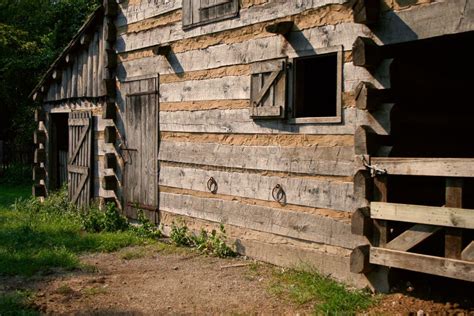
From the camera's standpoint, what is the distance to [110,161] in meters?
10.4

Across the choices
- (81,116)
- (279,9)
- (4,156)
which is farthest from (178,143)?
(4,156)

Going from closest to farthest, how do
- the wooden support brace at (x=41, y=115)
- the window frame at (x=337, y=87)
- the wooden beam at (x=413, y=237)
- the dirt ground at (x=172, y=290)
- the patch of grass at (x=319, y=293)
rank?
the wooden beam at (x=413, y=237), the patch of grass at (x=319, y=293), the dirt ground at (x=172, y=290), the window frame at (x=337, y=87), the wooden support brace at (x=41, y=115)

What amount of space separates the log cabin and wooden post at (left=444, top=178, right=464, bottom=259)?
1cm

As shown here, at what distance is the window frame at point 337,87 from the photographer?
20.0 feet

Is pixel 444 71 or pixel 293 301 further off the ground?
pixel 444 71

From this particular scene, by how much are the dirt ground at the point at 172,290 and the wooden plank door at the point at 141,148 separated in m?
1.80

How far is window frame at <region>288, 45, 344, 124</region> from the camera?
6086 mm

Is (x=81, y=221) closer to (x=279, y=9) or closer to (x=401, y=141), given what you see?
(x=279, y=9)

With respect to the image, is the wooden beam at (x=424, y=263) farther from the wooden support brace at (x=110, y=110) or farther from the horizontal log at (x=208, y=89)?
the wooden support brace at (x=110, y=110)

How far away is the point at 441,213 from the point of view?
4.86 meters

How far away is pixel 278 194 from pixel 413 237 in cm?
216

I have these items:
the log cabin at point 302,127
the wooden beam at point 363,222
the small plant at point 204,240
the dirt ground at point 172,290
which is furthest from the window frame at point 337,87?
the small plant at point 204,240

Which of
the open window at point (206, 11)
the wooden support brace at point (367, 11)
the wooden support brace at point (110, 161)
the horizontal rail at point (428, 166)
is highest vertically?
the open window at point (206, 11)

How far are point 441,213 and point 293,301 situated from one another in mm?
1757
